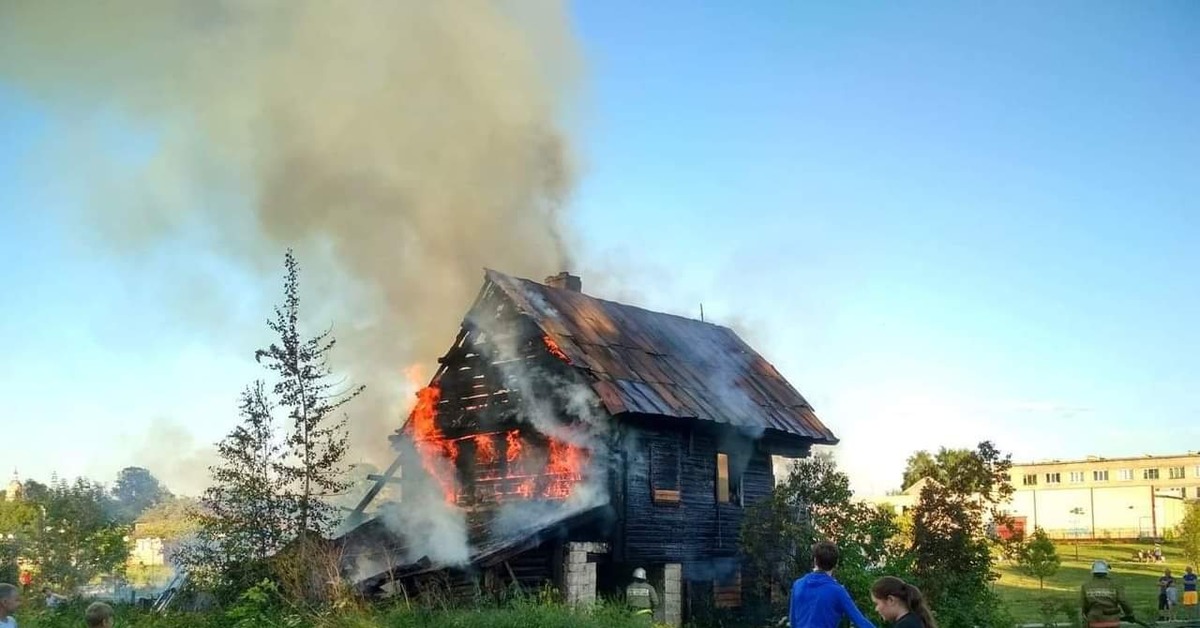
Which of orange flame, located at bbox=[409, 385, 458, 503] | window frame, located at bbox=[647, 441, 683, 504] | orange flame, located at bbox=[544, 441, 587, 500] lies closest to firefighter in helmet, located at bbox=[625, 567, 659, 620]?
window frame, located at bbox=[647, 441, 683, 504]

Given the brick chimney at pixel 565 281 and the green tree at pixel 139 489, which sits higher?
the brick chimney at pixel 565 281

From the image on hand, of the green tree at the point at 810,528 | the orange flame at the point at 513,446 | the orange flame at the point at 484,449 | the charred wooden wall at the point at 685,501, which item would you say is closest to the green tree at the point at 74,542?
the orange flame at the point at 484,449

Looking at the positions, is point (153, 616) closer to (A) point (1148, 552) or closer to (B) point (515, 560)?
(B) point (515, 560)

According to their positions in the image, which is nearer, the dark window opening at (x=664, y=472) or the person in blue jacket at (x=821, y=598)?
the person in blue jacket at (x=821, y=598)

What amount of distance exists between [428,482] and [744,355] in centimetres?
1071

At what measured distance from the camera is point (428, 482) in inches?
1028

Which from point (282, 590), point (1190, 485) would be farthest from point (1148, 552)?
point (282, 590)

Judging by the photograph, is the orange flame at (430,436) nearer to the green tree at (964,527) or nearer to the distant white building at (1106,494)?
the green tree at (964,527)

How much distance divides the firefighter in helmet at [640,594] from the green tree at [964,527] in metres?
6.19

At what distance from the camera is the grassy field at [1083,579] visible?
3285cm

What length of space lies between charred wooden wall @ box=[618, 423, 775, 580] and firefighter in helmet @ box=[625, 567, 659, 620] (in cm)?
62

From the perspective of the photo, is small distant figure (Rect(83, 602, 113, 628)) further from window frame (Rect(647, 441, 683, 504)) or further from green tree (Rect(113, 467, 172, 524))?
green tree (Rect(113, 467, 172, 524))

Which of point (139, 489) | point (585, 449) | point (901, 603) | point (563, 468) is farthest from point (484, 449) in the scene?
point (139, 489)

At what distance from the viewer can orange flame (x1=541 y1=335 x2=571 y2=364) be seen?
23156mm
